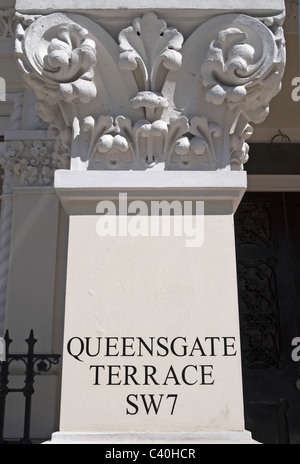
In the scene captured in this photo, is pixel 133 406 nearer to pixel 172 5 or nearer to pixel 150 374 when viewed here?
pixel 150 374

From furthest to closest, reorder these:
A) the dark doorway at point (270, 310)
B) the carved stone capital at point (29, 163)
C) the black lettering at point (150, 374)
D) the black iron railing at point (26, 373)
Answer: the carved stone capital at point (29, 163) → the dark doorway at point (270, 310) → the black iron railing at point (26, 373) → the black lettering at point (150, 374)

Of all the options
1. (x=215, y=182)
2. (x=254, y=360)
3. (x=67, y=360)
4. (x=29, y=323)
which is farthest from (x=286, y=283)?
(x=67, y=360)

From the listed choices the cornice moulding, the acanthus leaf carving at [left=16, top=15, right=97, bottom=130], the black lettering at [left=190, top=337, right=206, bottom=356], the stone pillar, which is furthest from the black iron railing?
the cornice moulding

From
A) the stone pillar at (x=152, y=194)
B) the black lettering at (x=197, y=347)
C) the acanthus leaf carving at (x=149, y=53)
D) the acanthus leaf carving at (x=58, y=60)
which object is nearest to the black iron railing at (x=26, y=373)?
the stone pillar at (x=152, y=194)

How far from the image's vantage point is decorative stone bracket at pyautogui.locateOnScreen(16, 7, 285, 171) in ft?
10.4

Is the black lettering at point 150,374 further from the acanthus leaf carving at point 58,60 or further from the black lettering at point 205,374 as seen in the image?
the acanthus leaf carving at point 58,60

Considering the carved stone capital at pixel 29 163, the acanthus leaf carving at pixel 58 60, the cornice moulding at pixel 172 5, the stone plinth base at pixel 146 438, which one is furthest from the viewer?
the carved stone capital at pixel 29 163

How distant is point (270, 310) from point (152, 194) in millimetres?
2713

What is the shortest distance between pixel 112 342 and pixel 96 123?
114 centimetres

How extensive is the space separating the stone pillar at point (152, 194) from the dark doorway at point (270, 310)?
8.04 feet

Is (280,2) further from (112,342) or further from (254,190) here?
(254,190)

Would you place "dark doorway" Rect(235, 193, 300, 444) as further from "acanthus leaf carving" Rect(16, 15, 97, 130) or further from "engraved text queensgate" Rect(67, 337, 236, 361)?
"acanthus leaf carving" Rect(16, 15, 97, 130)

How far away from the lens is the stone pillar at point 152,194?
2.85 m

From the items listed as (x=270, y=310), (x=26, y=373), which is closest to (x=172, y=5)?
(x=26, y=373)
